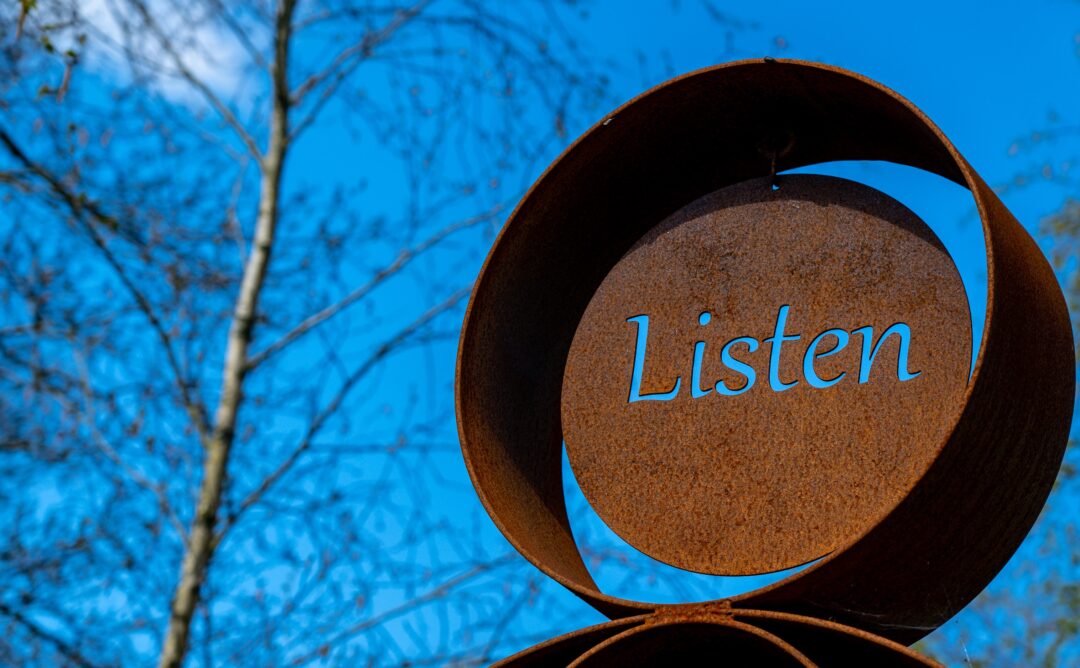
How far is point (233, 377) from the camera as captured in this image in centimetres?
423

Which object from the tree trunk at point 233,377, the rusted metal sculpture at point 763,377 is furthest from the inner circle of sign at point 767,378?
the tree trunk at point 233,377

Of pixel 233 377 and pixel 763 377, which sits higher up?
pixel 233 377

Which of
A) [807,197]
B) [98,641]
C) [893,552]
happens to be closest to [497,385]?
[807,197]

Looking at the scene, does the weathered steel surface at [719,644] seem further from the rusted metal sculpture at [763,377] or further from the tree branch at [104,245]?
the tree branch at [104,245]

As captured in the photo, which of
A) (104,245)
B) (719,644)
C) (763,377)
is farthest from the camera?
(104,245)

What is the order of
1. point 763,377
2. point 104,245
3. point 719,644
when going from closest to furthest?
point 719,644
point 763,377
point 104,245

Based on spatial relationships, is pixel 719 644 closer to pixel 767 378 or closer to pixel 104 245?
pixel 767 378

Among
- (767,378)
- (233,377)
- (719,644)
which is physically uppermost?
(233,377)

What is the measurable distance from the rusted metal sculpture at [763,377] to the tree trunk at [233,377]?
2.41 metres

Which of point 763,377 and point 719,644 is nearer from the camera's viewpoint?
point 719,644

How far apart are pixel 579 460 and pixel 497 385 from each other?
0.21 metres

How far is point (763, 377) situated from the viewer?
5.24 feet

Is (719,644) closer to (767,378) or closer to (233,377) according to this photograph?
(767,378)

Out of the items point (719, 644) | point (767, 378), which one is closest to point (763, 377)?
point (767, 378)
